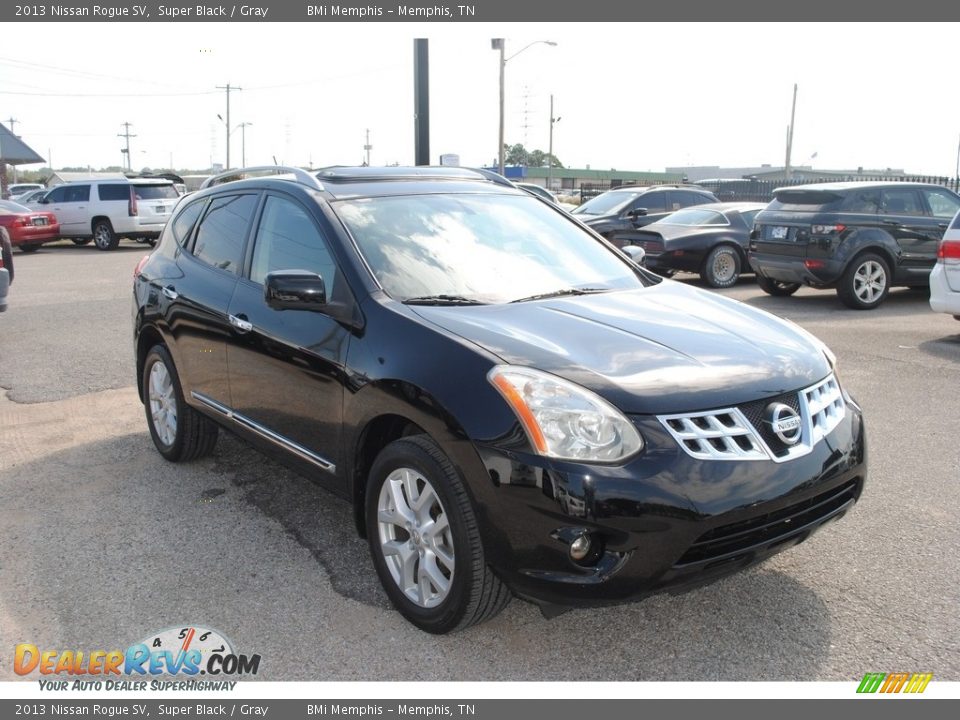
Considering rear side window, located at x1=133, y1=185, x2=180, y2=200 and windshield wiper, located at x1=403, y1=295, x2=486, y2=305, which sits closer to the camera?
windshield wiper, located at x1=403, y1=295, x2=486, y2=305

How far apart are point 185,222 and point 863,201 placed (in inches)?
364

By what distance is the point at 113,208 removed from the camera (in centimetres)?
2288

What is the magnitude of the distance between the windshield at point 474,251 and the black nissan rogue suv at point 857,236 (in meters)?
7.49

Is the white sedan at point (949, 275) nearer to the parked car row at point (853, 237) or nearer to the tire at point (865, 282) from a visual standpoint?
the parked car row at point (853, 237)

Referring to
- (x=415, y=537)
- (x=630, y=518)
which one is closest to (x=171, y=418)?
(x=415, y=537)

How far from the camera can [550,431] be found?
2.88 m

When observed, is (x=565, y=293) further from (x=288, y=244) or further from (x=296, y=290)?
(x=288, y=244)

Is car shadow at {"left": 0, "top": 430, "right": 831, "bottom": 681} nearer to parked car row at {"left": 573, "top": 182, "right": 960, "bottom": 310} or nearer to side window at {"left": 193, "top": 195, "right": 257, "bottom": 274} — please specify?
→ side window at {"left": 193, "top": 195, "right": 257, "bottom": 274}

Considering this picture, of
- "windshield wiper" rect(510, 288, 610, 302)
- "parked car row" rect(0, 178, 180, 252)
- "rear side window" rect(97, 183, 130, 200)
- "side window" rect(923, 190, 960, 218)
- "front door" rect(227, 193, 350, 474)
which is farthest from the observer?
"rear side window" rect(97, 183, 130, 200)

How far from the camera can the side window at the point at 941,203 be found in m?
11.7

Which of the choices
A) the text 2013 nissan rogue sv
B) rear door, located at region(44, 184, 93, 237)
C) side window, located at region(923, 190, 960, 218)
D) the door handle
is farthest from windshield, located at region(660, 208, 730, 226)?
rear door, located at region(44, 184, 93, 237)

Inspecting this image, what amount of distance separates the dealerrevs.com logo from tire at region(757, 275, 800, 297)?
11.0 m

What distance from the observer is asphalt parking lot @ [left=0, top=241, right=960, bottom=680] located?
312cm

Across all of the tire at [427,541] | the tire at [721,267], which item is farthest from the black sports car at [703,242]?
the tire at [427,541]
